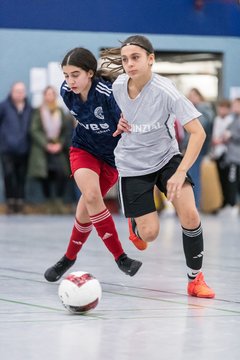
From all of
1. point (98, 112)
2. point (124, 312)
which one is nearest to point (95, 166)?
point (98, 112)

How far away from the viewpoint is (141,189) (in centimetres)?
766

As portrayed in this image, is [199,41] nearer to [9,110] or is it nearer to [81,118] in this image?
[9,110]

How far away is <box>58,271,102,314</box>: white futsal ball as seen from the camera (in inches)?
254

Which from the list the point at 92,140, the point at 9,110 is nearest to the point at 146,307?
the point at 92,140

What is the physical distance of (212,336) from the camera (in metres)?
5.78

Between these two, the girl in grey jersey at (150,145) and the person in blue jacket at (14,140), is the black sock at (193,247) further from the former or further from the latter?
the person in blue jacket at (14,140)

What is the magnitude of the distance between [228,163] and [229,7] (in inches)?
107

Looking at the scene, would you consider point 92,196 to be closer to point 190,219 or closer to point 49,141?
point 190,219

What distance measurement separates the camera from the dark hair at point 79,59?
7.61 m

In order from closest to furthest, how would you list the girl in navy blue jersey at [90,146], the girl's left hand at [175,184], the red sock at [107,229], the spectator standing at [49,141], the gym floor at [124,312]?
the gym floor at [124,312] → the girl's left hand at [175,184] → the girl in navy blue jersey at [90,146] → the red sock at [107,229] → the spectator standing at [49,141]

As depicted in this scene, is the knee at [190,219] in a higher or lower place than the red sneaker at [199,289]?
higher

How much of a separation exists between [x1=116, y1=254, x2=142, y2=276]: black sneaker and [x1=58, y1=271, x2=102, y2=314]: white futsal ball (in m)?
1.37

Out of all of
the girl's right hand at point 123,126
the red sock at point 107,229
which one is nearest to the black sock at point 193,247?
the red sock at point 107,229

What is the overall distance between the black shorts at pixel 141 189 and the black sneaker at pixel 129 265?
1.36 ft
